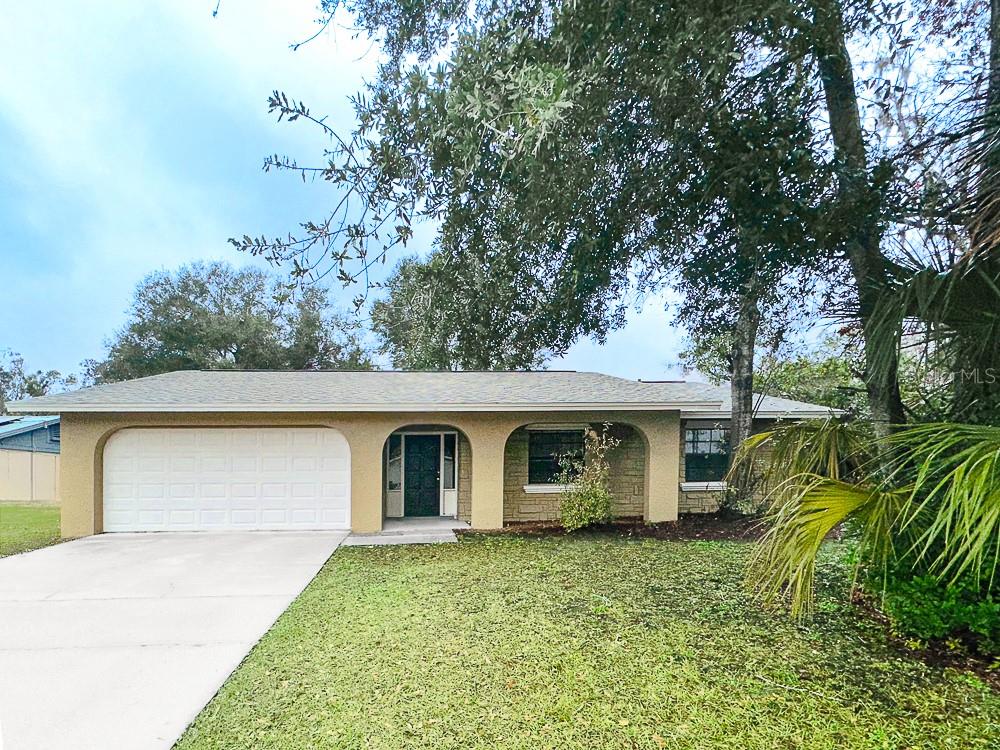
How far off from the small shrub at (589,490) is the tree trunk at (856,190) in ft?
18.9

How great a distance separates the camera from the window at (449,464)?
12.0 metres

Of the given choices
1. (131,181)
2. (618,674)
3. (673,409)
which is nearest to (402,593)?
(618,674)

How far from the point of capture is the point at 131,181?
105ft

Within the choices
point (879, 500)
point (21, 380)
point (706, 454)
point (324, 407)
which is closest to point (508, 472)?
point (324, 407)

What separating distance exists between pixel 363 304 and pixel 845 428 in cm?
430

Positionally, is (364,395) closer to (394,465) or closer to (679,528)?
(394,465)

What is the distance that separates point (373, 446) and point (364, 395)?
3.24 feet

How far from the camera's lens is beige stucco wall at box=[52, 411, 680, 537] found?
983 cm

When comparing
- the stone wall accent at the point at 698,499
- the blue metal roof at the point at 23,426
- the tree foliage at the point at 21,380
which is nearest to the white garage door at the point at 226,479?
the stone wall accent at the point at 698,499

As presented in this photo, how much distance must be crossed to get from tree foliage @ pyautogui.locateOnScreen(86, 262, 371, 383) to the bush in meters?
25.4

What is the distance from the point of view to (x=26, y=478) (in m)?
16.7

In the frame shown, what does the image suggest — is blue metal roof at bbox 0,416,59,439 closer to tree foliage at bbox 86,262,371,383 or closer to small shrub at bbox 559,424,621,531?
tree foliage at bbox 86,262,371,383

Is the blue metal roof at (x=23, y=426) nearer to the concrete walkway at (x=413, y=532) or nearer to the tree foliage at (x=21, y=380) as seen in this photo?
the concrete walkway at (x=413, y=532)

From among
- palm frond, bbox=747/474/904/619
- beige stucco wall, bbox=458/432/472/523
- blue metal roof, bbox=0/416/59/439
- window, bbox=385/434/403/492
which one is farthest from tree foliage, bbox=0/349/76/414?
palm frond, bbox=747/474/904/619
